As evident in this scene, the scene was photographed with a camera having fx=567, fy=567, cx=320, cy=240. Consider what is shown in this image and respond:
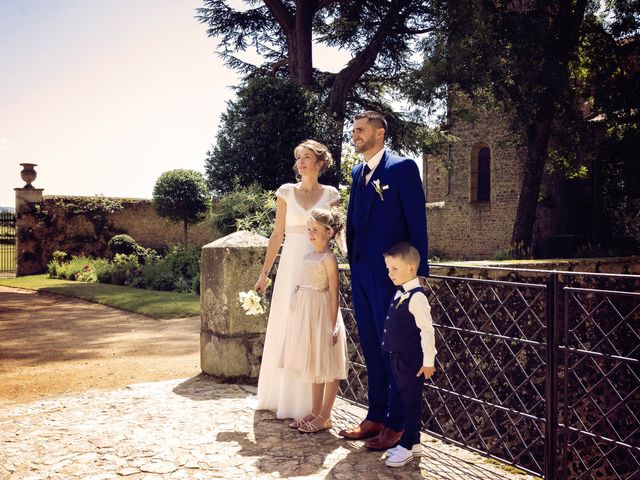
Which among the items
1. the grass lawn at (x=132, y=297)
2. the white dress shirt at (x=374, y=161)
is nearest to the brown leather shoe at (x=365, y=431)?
the white dress shirt at (x=374, y=161)

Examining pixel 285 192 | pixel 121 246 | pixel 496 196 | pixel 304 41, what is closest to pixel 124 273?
pixel 121 246

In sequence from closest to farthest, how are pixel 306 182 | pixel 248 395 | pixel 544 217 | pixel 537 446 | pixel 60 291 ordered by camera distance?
pixel 306 182 < pixel 248 395 < pixel 537 446 < pixel 60 291 < pixel 544 217

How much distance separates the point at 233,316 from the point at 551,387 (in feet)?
9.77

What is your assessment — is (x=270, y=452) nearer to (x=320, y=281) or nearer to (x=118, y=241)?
(x=320, y=281)

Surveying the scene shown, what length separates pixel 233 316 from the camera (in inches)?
207

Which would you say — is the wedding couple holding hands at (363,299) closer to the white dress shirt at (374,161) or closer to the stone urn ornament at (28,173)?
the white dress shirt at (374,161)

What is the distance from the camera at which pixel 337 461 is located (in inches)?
133

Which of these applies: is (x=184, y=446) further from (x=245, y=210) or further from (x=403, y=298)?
(x=245, y=210)

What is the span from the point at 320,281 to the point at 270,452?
115cm

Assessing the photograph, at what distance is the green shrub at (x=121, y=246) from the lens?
65.6ft

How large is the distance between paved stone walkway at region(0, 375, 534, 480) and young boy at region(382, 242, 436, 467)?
0.69 ft

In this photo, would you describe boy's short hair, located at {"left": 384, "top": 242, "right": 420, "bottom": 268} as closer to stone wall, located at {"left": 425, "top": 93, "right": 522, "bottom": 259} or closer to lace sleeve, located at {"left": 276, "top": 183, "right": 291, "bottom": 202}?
lace sleeve, located at {"left": 276, "top": 183, "right": 291, "bottom": 202}

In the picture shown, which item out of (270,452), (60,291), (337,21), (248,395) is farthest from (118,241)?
(270,452)

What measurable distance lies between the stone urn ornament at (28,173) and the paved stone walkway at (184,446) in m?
16.7
